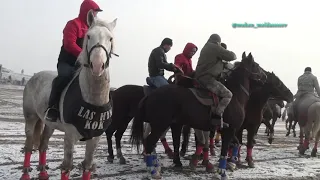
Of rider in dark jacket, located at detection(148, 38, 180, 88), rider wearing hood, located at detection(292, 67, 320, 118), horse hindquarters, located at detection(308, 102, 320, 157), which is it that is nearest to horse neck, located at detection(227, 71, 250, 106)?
rider in dark jacket, located at detection(148, 38, 180, 88)

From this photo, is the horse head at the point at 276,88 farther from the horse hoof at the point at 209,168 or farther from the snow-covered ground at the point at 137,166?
the horse hoof at the point at 209,168

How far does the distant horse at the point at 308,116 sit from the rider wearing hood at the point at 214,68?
5.31 m

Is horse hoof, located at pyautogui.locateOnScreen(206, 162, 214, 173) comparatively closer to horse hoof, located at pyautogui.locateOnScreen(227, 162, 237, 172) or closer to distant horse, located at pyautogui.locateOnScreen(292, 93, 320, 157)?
horse hoof, located at pyautogui.locateOnScreen(227, 162, 237, 172)

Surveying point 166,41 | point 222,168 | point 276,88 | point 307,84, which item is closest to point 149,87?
point 166,41

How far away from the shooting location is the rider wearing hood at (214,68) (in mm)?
6152

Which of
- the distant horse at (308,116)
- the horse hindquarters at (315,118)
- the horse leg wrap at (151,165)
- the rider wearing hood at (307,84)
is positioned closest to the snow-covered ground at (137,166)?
the horse leg wrap at (151,165)

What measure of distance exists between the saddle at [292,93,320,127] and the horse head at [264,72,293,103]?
7.58ft

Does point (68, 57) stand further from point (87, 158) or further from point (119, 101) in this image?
point (119, 101)

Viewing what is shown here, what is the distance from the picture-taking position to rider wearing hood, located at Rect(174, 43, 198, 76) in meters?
7.98

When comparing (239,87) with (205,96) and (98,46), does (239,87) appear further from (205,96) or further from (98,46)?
(98,46)

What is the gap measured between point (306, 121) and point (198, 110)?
5.92 metres

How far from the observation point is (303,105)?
416 inches

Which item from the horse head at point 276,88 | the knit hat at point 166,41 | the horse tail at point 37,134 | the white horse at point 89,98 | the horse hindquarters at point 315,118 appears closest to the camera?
the white horse at point 89,98

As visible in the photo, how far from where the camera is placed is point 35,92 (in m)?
5.56
